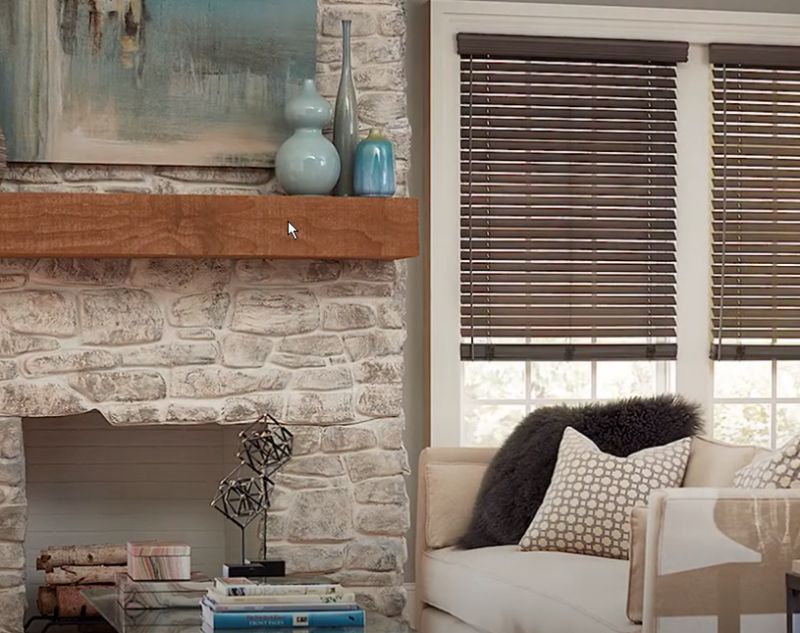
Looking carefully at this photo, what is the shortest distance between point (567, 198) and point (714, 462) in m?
1.58

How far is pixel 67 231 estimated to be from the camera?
13.4 feet

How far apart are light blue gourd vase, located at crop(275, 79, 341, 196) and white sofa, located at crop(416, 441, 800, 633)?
1.27 meters

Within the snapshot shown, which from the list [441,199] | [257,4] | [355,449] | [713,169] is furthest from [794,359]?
[257,4]

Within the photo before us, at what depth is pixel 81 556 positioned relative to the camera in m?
4.50

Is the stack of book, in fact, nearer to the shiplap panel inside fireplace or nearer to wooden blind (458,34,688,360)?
the shiplap panel inside fireplace

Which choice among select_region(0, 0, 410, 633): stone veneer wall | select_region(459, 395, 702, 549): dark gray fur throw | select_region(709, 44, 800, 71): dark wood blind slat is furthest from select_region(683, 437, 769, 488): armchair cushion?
select_region(709, 44, 800, 71): dark wood blind slat

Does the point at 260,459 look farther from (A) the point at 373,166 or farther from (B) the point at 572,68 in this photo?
(B) the point at 572,68

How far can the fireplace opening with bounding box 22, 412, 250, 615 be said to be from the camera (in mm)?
4797

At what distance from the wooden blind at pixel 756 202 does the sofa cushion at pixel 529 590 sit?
1.66 m

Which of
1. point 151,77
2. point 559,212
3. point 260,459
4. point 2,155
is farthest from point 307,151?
point 559,212

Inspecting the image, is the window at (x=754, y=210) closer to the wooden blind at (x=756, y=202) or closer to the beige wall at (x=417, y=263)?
the wooden blind at (x=756, y=202)

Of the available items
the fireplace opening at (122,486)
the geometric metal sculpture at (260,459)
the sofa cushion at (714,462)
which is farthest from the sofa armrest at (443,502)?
the sofa cushion at (714,462)

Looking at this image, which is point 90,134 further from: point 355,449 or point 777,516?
point 777,516

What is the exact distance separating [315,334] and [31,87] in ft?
3.84
